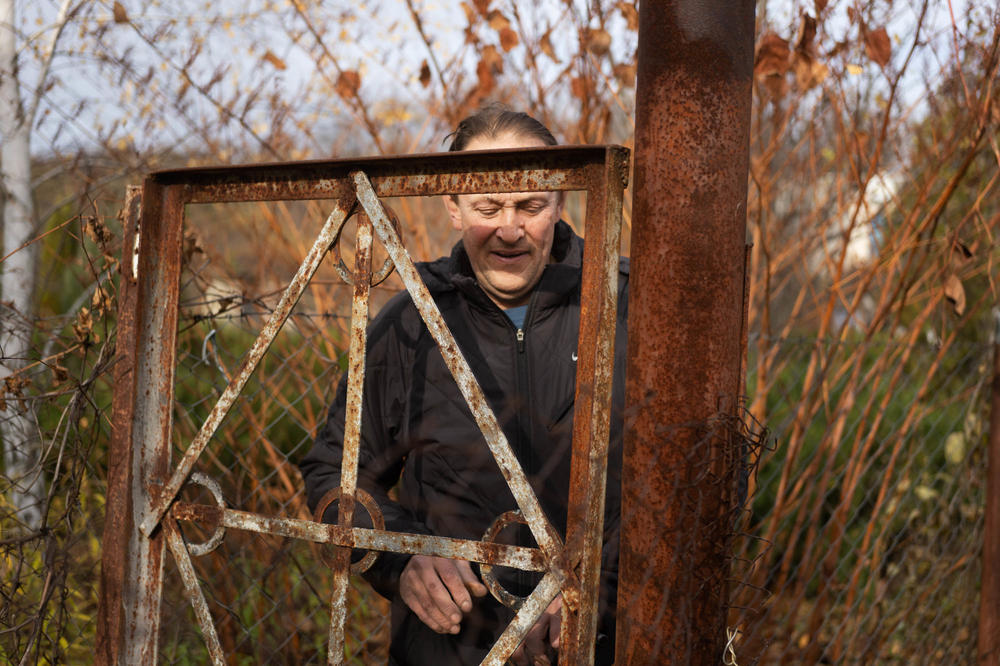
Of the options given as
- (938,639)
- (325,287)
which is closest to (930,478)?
(938,639)

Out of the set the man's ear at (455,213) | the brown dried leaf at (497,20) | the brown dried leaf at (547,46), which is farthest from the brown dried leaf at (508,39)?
the man's ear at (455,213)

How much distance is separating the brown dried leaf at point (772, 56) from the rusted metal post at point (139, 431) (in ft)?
5.62

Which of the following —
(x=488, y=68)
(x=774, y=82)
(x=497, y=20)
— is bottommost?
(x=774, y=82)

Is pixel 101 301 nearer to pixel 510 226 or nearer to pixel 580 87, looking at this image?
pixel 510 226

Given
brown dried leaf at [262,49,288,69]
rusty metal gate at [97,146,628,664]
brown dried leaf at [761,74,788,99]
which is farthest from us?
brown dried leaf at [262,49,288,69]

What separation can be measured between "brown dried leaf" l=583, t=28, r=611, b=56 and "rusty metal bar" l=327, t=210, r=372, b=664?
5.46 feet

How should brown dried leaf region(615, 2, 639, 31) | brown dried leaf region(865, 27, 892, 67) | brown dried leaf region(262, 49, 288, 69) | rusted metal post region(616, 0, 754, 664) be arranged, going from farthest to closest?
brown dried leaf region(262, 49, 288, 69) < brown dried leaf region(615, 2, 639, 31) < brown dried leaf region(865, 27, 892, 67) < rusted metal post region(616, 0, 754, 664)

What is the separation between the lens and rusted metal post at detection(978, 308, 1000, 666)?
2.54 m

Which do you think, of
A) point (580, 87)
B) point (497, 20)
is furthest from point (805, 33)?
point (497, 20)

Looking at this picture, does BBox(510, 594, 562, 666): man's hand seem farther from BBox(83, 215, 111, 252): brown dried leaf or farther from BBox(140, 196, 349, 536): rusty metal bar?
BBox(83, 215, 111, 252): brown dried leaf

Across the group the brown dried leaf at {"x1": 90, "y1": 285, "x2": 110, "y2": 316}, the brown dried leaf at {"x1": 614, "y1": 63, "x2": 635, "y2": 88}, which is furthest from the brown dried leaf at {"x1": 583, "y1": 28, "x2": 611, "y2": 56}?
the brown dried leaf at {"x1": 90, "y1": 285, "x2": 110, "y2": 316}

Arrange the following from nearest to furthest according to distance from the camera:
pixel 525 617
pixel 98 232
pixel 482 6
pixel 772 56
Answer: pixel 525 617 → pixel 98 232 → pixel 772 56 → pixel 482 6

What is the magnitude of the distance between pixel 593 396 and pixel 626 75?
6.38 ft

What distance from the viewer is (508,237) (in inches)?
74.7
